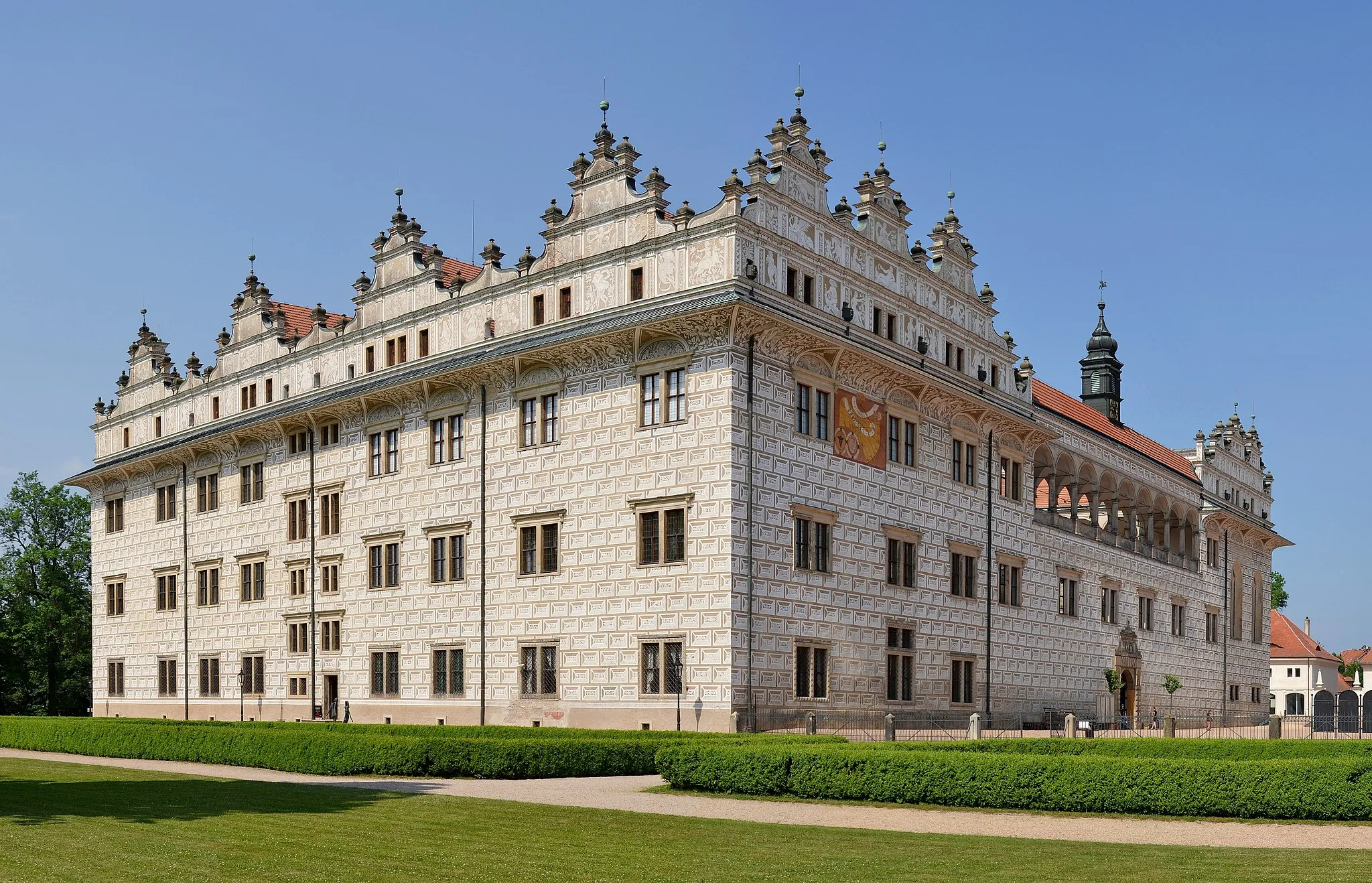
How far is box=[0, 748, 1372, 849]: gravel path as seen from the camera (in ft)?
57.1

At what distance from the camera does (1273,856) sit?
15.6 m

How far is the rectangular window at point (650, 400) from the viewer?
37531 millimetres

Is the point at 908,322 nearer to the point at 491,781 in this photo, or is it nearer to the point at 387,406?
the point at 387,406

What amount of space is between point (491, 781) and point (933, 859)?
12.1 metres

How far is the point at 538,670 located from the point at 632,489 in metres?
6.23

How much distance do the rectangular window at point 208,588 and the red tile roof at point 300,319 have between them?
10012mm

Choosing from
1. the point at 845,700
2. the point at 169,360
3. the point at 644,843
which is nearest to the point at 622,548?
the point at 845,700

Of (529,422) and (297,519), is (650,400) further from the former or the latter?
(297,519)

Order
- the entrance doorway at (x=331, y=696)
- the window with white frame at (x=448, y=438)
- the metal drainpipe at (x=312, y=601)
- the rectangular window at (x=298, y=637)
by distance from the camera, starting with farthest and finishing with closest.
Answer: the rectangular window at (x=298, y=637), the metal drainpipe at (x=312, y=601), the entrance doorway at (x=331, y=696), the window with white frame at (x=448, y=438)

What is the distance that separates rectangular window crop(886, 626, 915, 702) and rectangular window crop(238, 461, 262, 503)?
25.2 meters

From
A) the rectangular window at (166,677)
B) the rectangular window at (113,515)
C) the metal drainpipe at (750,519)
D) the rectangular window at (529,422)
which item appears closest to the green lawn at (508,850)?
the metal drainpipe at (750,519)

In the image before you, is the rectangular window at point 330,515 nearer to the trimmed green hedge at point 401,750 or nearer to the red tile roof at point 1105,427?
the trimmed green hedge at point 401,750

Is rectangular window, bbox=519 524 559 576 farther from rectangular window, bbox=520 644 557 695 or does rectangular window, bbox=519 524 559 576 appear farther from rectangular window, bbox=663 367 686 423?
rectangular window, bbox=663 367 686 423

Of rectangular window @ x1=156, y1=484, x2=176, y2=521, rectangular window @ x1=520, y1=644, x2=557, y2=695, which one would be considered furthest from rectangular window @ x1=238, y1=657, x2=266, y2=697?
rectangular window @ x1=520, y1=644, x2=557, y2=695
